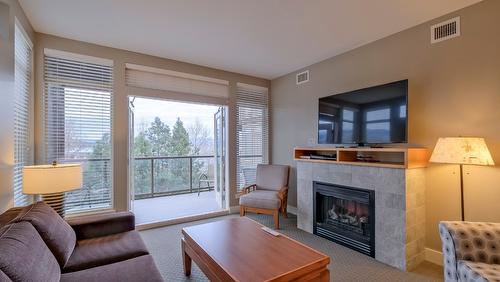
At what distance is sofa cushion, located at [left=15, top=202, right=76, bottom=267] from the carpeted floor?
961 mm

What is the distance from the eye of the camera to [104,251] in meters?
1.87

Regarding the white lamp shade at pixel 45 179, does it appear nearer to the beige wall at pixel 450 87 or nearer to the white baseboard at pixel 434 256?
the beige wall at pixel 450 87

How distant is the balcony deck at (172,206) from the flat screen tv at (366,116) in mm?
2540

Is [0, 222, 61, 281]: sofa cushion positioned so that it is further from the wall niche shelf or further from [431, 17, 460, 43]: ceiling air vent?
[431, 17, 460, 43]: ceiling air vent

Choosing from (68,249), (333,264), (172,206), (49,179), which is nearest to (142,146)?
(172,206)

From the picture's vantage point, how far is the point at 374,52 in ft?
10.3

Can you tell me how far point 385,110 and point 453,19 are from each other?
1.10 m

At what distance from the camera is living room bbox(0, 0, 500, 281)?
181 centimetres

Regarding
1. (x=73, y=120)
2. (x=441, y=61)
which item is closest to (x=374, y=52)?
(x=441, y=61)

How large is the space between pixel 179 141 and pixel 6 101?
4.25m

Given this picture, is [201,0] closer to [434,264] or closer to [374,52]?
[374,52]

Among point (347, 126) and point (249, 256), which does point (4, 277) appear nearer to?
point (249, 256)

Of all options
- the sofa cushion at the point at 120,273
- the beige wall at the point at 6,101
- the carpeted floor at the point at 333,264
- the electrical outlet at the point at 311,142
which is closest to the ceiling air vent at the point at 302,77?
the electrical outlet at the point at 311,142

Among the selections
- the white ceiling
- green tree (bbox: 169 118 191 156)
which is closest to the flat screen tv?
the white ceiling
